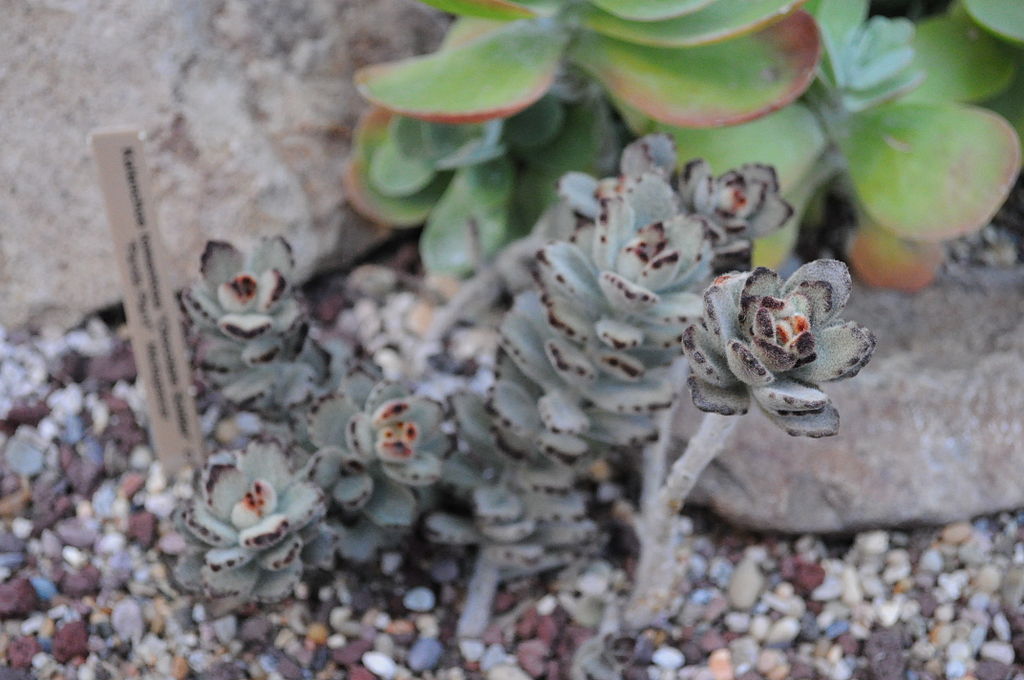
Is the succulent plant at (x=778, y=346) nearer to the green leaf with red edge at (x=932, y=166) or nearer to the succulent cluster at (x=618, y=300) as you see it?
the succulent cluster at (x=618, y=300)

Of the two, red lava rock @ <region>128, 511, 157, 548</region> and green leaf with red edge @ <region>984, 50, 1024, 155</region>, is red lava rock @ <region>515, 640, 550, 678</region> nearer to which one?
red lava rock @ <region>128, 511, 157, 548</region>

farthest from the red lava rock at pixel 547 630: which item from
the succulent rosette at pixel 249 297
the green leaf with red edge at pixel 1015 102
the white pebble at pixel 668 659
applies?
the green leaf with red edge at pixel 1015 102

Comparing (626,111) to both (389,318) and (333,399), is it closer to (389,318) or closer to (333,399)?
(389,318)

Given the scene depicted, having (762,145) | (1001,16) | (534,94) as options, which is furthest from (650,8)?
(1001,16)

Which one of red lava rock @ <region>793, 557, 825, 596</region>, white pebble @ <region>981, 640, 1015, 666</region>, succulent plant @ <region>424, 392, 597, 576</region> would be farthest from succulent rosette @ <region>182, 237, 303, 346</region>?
white pebble @ <region>981, 640, 1015, 666</region>

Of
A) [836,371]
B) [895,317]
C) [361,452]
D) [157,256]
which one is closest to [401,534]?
[361,452]

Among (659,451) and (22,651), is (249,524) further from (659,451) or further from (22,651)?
(659,451)
